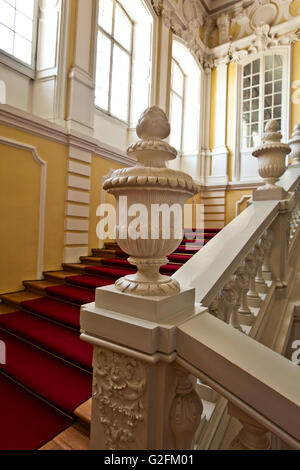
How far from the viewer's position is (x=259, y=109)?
6.34 m

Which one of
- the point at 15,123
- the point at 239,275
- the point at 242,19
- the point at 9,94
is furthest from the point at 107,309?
the point at 242,19

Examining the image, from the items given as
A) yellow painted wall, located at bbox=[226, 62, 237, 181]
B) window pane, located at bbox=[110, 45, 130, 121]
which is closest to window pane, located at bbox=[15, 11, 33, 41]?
window pane, located at bbox=[110, 45, 130, 121]

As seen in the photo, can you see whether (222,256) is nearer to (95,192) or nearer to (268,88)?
(95,192)

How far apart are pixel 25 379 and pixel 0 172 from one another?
2066 millimetres

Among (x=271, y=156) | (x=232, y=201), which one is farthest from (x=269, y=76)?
(x=271, y=156)

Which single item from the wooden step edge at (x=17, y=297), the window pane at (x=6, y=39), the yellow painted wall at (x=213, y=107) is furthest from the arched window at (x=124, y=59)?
the wooden step edge at (x=17, y=297)

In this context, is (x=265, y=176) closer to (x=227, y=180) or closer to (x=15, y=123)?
(x=15, y=123)

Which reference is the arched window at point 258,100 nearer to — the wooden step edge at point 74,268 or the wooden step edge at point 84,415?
the wooden step edge at point 74,268

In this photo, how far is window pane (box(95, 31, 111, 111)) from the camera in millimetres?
4676

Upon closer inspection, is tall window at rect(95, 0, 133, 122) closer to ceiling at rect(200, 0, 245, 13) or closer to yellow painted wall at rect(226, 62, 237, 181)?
ceiling at rect(200, 0, 245, 13)

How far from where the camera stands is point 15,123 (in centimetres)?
295

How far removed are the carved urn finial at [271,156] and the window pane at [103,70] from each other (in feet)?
11.6

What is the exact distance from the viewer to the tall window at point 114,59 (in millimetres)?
4711

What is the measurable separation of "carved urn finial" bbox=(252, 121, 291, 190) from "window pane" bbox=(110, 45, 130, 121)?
368 centimetres
